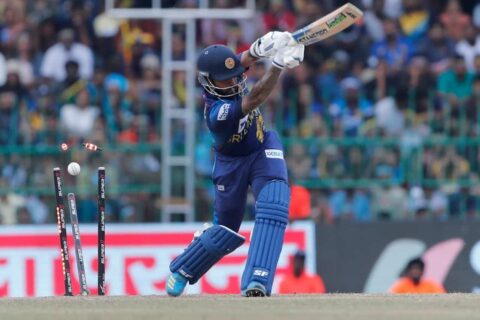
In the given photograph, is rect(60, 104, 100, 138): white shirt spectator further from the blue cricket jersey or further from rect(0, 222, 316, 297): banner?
the blue cricket jersey

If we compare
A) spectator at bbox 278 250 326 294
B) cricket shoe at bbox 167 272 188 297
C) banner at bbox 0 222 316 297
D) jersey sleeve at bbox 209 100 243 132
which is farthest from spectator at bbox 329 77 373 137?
jersey sleeve at bbox 209 100 243 132

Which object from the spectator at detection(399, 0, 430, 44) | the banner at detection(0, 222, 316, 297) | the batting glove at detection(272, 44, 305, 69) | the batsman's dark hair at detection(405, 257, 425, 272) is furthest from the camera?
the spectator at detection(399, 0, 430, 44)

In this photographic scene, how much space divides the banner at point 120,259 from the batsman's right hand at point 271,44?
5276 millimetres

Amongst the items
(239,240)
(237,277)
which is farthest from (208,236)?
(237,277)

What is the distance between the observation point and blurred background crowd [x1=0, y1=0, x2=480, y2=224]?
16.5 m

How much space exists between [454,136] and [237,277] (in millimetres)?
3103

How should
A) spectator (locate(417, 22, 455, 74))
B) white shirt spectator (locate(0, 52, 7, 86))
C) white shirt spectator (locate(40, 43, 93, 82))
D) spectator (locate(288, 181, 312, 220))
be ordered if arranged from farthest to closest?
spectator (locate(417, 22, 455, 74))
white shirt spectator (locate(40, 43, 93, 82))
white shirt spectator (locate(0, 52, 7, 86))
spectator (locate(288, 181, 312, 220))

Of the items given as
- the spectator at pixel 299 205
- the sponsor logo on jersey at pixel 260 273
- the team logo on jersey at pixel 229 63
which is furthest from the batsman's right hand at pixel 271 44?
the spectator at pixel 299 205

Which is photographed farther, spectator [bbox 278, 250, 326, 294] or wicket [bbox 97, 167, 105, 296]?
spectator [bbox 278, 250, 326, 294]

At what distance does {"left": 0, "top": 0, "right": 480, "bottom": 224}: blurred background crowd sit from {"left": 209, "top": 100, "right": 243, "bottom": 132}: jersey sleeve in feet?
17.4

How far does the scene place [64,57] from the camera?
59.3 feet

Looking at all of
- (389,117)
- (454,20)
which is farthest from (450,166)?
(454,20)

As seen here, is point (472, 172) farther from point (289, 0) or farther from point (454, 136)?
point (289, 0)

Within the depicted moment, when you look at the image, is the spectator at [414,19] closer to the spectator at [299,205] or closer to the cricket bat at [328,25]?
the spectator at [299,205]
